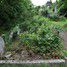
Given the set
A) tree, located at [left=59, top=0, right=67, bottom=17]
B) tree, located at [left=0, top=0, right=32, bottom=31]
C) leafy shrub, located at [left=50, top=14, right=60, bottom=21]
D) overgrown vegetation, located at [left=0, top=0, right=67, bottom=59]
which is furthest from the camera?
tree, located at [left=59, top=0, right=67, bottom=17]

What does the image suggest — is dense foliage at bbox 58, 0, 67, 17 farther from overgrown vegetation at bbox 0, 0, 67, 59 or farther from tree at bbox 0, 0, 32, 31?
tree at bbox 0, 0, 32, 31

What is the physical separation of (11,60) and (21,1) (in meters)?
4.23

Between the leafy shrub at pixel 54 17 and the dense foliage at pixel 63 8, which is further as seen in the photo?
the dense foliage at pixel 63 8

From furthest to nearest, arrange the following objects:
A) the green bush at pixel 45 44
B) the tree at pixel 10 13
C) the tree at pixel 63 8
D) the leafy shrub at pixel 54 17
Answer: the tree at pixel 63 8 → the leafy shrub at pixel 54 17 → the tree at pixel 10 13 → the green bush at pixel 45 44

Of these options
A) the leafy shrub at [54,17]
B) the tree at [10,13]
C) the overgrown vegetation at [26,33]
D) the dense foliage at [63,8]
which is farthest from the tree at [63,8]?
the tree at [10,13]

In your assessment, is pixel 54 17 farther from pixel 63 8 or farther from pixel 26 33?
pixel 26 33

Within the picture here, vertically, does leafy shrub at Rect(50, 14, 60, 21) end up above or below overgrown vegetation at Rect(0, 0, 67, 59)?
above

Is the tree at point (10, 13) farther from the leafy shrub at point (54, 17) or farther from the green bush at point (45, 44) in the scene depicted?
the leafy shrub at point (54, 17)

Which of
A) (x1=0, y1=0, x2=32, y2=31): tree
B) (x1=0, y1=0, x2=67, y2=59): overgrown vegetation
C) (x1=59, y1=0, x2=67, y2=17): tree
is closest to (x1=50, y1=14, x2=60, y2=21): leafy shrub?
(x1=59, y1=0, x2=67, y2=17): tree

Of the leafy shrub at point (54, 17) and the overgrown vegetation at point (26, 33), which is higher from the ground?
the leafy shrub at point (54, 17)

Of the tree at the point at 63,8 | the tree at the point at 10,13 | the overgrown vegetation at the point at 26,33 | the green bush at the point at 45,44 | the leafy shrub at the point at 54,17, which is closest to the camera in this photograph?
the green bush at the point at 45,44

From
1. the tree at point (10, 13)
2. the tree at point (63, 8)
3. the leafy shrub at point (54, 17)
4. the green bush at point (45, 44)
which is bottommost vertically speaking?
the green bush at point (45, 44)

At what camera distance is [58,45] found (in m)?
7.37

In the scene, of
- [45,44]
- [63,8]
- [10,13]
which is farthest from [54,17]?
[45,44]
